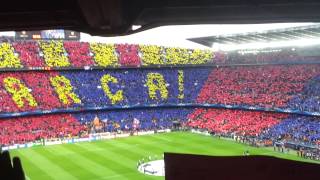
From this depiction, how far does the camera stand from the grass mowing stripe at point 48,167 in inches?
1413

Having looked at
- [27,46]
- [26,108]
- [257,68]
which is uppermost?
[27,46]

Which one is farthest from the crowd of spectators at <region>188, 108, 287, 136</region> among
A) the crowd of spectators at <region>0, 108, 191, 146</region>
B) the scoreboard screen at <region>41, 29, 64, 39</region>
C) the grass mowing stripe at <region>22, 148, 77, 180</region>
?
the scoreboard screen at <region>41, 29, 64, 39</region>

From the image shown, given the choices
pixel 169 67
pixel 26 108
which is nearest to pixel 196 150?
pixel 26 108

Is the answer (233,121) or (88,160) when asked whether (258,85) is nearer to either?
(233,121)

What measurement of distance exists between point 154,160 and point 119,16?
114 ft

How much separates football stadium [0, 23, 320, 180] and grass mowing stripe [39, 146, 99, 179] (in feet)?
0.39

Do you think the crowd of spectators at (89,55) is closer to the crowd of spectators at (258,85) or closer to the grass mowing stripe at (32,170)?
the crowd of spectators at (258,85)

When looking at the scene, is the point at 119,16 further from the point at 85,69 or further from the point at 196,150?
the point at 85,69

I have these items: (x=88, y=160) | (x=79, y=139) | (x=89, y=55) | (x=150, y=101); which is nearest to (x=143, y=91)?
(x=150, y=101)

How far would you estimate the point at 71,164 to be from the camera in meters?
40.3

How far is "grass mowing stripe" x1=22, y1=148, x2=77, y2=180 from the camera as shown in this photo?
1413 inches

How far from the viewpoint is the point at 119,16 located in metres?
8.24

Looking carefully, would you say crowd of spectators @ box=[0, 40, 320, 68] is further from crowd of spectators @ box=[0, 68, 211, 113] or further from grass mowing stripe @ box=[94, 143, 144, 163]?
grass mowing stripe @ box=[94, 143, 144, 163]

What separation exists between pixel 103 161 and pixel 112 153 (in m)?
4.18
